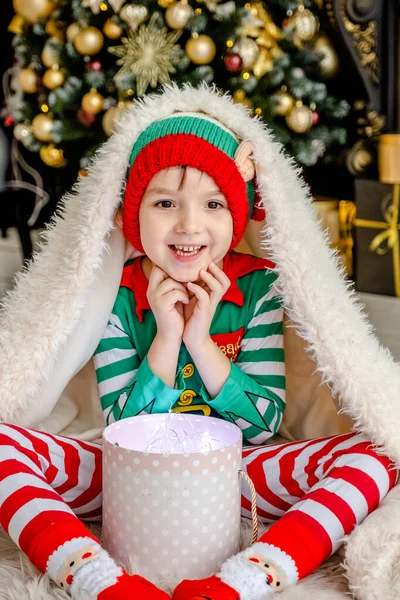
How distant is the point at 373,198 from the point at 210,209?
3.22 feet

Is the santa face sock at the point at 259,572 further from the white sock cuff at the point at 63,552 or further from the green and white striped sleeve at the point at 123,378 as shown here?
the green and white striped sleeve at the point at 123,378

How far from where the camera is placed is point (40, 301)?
1124 millimetres

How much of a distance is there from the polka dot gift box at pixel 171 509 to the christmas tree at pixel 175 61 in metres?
1.28

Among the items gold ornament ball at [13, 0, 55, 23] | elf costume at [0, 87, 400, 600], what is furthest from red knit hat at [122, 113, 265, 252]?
gold ornament ball at [13, 0, 55, 23]

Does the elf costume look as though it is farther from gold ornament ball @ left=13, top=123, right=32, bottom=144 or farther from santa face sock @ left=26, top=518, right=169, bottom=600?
gold ornament ball @ left=13, top=123, right=32, bottom=144

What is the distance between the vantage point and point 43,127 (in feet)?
7.04

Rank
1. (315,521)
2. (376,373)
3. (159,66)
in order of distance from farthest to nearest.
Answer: (159,66) → (376,373) → (315,521)

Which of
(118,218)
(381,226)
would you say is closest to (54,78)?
(381,226)

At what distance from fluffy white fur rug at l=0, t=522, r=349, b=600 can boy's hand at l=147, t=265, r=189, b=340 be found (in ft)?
1.02

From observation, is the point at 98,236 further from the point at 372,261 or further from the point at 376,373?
the point at 372,261

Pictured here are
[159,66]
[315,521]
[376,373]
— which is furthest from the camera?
[159,66]

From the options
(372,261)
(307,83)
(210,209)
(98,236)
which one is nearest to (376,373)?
(210,209)

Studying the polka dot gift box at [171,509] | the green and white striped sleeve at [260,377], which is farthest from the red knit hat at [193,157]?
the polka dot gift box at [171,509]

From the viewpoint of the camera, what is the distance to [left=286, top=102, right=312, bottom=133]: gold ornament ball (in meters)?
1.95
